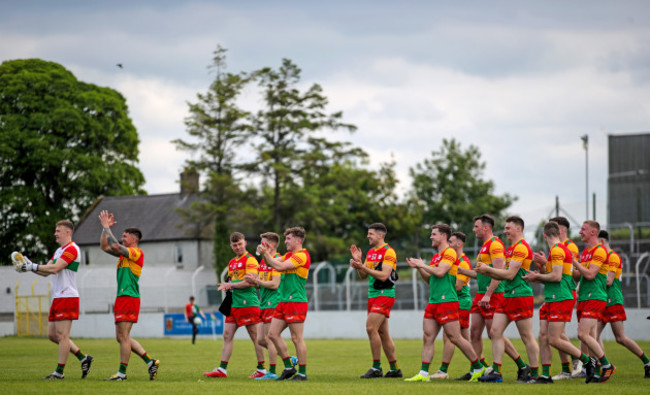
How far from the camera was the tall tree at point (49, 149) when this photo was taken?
51.1 metres

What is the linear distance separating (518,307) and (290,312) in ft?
11.5

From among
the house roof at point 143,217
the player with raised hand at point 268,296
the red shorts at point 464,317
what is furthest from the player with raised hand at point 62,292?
the house roof at point 143,217

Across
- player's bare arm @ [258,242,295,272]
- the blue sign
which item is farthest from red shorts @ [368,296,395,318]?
the blue sign

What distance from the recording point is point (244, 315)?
14.4 metres

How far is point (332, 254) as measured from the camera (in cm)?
5341

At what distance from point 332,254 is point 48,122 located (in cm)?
1902

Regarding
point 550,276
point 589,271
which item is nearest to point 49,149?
point 589,271

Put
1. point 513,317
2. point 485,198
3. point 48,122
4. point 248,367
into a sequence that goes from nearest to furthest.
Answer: point 513,317
point 248,367
point 48,122
point 485,198

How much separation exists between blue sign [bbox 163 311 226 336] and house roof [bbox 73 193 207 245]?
21.5 m

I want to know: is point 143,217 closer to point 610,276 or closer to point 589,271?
point 610,276

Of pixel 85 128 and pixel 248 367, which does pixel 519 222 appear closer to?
pixel 248 367

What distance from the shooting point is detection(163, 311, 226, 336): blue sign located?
120 ft

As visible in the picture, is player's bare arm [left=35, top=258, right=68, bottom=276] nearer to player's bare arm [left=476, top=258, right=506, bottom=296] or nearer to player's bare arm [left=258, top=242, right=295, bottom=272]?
player's bare arm [left=258, top=242, right=295, bottom=272]

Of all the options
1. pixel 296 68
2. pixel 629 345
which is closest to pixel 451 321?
pixel 629 345
